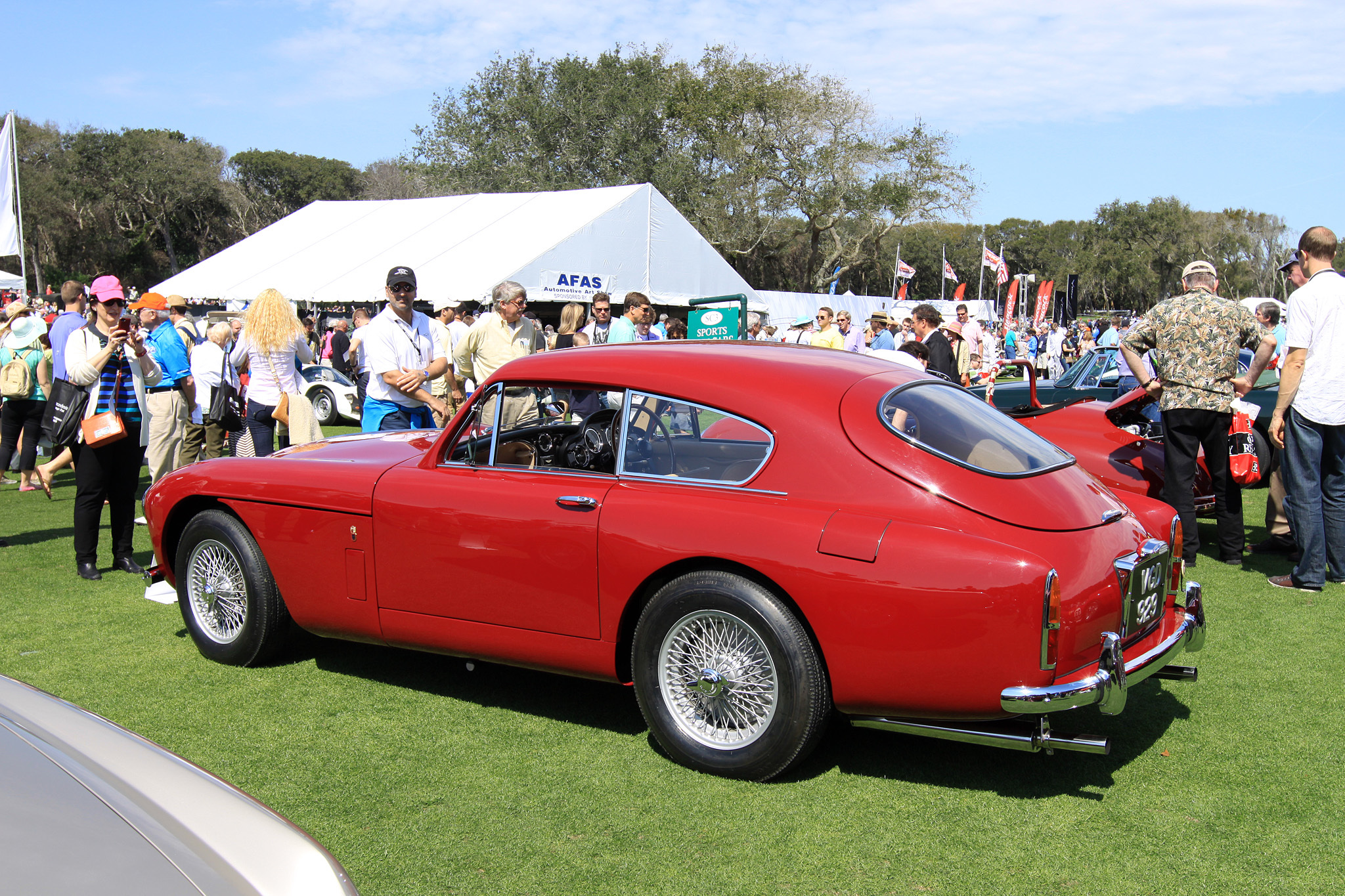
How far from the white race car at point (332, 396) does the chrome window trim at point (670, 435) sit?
547 inches

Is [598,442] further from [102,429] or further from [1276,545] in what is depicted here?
[1276,545]

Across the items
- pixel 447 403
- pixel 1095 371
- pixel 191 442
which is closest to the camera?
pixel 447 403

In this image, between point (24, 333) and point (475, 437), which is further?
point (24, 333)

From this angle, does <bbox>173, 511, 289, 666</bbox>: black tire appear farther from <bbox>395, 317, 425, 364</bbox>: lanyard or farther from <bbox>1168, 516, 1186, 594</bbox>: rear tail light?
<bbox>1168, 516, 1186, 594</bbox>: rear tail light

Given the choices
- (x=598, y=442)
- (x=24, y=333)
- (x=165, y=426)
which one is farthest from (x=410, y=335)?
(x=24, y=333)

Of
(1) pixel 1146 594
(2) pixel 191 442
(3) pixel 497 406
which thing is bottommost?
(2) pixel 191 442

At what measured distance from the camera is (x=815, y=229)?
50938 millimetres

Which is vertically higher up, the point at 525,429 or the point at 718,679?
the point at 525,429

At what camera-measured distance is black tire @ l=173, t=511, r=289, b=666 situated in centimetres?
462

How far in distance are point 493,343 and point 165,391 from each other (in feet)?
8.95

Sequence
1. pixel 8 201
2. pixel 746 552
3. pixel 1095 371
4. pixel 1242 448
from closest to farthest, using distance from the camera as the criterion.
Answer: pixel 746 552
pixel 1242 448
pixel 1095 371
pixel 8 201

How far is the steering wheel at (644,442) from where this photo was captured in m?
3.83

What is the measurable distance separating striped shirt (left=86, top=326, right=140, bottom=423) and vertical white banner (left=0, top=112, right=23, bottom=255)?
11064 mm

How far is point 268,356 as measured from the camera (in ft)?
23.3
